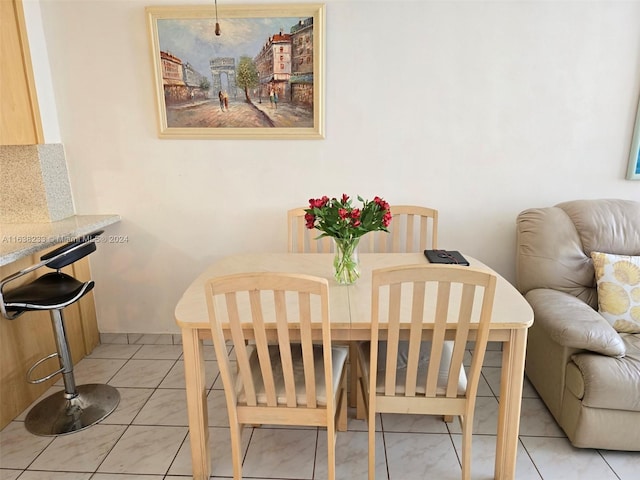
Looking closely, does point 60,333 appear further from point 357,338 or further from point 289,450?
point 357,338

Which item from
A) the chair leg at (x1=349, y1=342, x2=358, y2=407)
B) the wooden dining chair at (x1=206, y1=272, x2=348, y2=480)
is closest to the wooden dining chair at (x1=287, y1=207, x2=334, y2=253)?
the chair leg at (x1=349, y1=342, x2=358, y2=407)

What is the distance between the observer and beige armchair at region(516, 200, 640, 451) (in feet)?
6.07

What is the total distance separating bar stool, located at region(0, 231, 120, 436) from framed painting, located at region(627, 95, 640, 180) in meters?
3.08

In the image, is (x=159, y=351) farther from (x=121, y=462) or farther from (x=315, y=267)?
(x=315, y=267)

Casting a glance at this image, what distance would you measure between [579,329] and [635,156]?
4.40 ft

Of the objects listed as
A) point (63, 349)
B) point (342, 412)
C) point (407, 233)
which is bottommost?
point (342, 412)

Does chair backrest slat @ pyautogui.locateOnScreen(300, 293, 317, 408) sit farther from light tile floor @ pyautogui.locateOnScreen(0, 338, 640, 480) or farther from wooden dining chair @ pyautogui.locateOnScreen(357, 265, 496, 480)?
light tile floor @ pyautogui.locateOnScreen(0, 338, 640, 480)

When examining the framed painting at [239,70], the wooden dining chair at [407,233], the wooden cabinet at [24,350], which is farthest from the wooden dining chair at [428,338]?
the wooden cabinet at [24,350]

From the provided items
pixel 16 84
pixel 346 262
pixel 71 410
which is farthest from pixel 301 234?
pixel 16 84

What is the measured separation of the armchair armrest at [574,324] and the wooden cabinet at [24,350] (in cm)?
268

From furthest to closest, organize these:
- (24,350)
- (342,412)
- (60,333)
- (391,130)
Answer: (391,130), (24,350), (60,333), (342,412)

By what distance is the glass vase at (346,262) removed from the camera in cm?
195

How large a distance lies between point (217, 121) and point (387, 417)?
1.97 m

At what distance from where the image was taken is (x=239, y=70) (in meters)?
2.60
